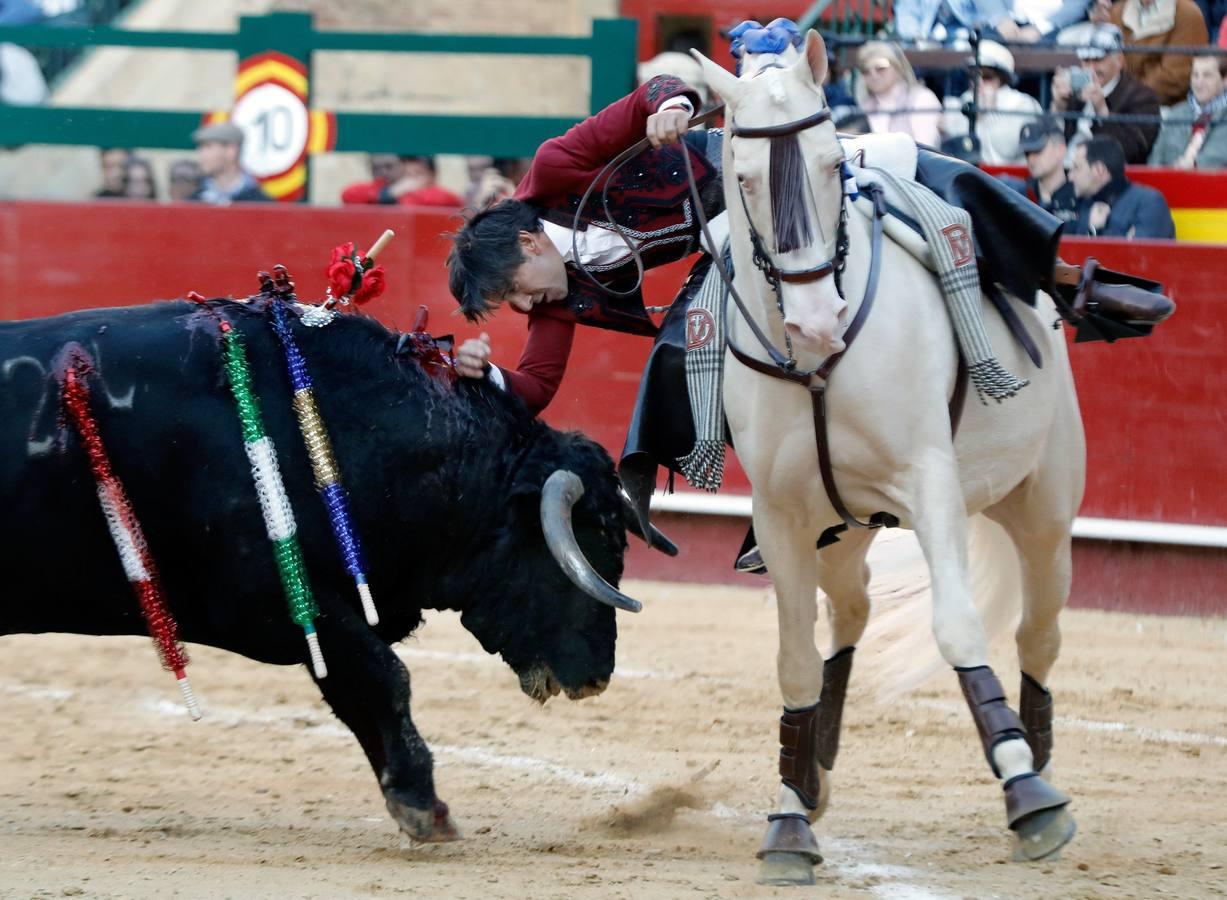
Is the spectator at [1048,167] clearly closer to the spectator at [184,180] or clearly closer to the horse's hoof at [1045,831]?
the spectator at [184,180]

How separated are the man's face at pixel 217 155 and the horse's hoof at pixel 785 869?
18.6 feet

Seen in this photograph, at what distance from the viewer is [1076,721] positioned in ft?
19.2

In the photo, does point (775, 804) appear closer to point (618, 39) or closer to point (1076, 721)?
point (1076, 721)

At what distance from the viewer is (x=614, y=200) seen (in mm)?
4492

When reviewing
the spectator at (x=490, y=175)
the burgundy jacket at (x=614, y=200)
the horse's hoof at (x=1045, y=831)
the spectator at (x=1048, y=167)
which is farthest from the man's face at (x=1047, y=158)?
the horse's hoof at (x=1045, y=831)

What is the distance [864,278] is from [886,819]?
1594 millimetres

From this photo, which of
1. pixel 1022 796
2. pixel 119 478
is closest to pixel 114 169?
pixel 119 478

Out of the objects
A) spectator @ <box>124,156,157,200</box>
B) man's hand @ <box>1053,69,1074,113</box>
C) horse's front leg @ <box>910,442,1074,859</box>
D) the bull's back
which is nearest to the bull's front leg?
the bull's back

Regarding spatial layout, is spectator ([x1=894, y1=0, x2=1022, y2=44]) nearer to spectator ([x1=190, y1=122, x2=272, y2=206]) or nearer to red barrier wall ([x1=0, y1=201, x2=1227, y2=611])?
red barrier wall ([x1=0, y1=201, x2=1227, y2=611])

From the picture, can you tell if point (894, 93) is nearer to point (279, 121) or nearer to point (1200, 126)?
point (1200, 126)

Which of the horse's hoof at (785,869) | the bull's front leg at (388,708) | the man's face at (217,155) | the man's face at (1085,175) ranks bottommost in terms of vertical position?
the horse's hoof at (785,869)

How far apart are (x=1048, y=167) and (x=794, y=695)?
386 centimetres

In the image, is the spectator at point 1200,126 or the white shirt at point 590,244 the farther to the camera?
the spectator at point 1200,126

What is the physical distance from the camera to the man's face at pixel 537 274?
14.6 feet
